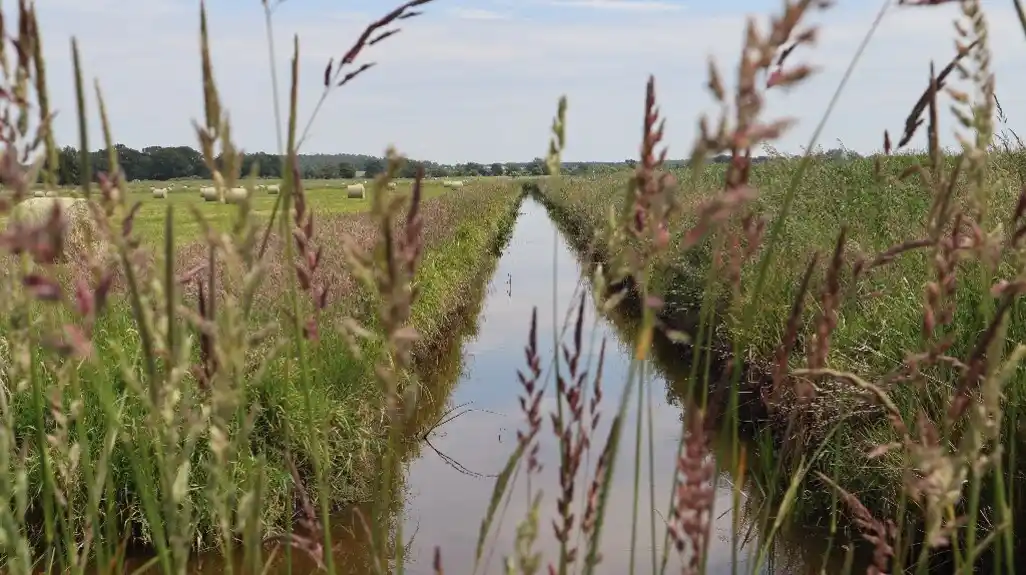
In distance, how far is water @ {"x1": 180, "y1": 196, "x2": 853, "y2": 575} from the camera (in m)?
5.39

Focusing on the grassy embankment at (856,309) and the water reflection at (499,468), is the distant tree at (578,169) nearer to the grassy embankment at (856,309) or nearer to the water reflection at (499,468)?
the grassy embankment at (856,309)

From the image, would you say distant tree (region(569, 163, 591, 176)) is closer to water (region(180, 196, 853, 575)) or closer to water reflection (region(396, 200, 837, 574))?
water (region(180, 196, 853, 575))

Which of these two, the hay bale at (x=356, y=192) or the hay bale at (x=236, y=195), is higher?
the hay bale at (x=236, y=195)

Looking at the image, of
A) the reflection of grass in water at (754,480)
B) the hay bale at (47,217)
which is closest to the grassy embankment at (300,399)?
the hay bale at (47,217)

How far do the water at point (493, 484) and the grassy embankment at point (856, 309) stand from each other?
61 cm

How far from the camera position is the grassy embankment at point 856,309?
13.7 feet

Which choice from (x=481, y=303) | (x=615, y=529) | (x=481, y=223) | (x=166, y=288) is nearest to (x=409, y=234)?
(x=166, y=288)

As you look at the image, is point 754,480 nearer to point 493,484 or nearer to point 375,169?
point 493,484

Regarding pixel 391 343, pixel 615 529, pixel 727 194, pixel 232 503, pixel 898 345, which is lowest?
pixel 615 529

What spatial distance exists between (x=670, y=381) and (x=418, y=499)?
3.78 metres

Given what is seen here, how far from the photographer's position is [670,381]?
9.49m

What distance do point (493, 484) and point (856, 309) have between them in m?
2.92

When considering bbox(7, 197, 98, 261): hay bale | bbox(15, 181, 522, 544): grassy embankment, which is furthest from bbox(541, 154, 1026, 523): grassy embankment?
Answer: bbox(15, 181, 522, 544): grassy embankment

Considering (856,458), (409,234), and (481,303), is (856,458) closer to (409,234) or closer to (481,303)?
(409,234)
